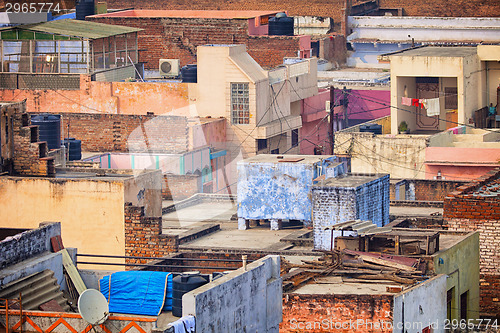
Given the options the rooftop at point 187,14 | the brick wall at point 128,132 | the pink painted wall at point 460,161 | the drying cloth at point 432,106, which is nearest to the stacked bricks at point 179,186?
the brick wall at point 128,132

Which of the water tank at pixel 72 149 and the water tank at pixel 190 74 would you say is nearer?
the water tank at pixel 72 149

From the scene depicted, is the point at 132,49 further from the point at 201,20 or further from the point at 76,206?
the point at 76,206

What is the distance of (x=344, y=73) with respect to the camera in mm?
68750

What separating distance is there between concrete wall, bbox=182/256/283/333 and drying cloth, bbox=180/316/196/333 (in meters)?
0.07

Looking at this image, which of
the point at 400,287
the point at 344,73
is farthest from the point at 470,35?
the point at 400,287

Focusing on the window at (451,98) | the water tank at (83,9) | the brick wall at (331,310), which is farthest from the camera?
the water tank at (83,9)

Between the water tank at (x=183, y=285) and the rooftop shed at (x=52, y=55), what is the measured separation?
104 ft

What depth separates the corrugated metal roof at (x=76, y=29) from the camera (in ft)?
154

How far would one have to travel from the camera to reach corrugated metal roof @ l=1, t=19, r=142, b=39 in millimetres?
46906

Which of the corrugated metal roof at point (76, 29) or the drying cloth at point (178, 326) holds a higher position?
the corrugated metal roof at point (76, 29)

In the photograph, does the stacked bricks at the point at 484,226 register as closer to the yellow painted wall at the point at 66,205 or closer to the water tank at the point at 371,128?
the yellow painted wall at the point at 66,205

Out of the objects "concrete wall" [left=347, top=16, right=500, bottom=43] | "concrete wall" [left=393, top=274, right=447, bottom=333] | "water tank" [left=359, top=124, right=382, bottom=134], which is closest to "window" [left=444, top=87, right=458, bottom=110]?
"water tank" [left=359, top=124, right=382, bottom=134]

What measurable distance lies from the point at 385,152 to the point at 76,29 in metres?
14.0

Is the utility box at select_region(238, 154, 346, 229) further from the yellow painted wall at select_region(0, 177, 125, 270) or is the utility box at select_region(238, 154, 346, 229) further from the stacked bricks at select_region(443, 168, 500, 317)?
the yellow painted wall at select_region(0, 177, 125, 270)
